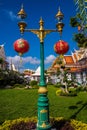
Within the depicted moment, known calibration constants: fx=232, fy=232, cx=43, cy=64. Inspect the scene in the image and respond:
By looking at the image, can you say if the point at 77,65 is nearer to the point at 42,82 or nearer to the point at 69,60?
the point at 69,60

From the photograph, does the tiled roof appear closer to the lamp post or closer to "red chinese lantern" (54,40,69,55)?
the lamp post

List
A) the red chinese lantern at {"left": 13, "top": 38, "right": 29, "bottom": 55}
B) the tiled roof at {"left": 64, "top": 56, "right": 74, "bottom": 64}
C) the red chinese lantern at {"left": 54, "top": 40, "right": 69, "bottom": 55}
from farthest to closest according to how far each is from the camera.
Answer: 1. the tiled roof at {"left": 64, "top": 56, "right": 74, "bottom": 64}
2. the red chinese lantern at {"left": 54, "top": 40, "right": 69, "bottom": 55}
3. the red chinese lantern at {"left": 13, "top": 38, "right": 29, "bottom": 55}

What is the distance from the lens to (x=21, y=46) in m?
7.09

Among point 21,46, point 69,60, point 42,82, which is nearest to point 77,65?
point 69,60

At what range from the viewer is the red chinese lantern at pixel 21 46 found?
7109mm

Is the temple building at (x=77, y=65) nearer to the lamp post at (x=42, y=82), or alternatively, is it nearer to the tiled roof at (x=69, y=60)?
the tiled roof at (x=69, y=60)

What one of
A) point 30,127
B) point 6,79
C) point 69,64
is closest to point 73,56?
point 69,64

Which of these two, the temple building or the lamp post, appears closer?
the lamp post

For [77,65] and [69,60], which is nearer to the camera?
[77,65]

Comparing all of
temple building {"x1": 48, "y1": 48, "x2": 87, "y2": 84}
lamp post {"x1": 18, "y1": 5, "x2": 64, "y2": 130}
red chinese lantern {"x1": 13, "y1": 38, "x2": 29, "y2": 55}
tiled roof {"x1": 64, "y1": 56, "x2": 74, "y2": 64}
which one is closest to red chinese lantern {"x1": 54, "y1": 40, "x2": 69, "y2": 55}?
lamp post {"x1": 18, "y1": 5, "x2": 64, "y2": 130}

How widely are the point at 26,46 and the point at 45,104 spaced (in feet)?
6.23

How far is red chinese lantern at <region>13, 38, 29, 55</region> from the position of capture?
23.3 ft

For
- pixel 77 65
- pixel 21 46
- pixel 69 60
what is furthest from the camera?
pixel 69 60

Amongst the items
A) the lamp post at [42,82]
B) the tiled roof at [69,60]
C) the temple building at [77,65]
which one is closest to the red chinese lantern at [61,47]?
the lamp post at [42,82]
